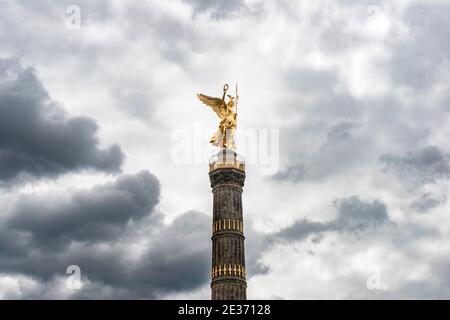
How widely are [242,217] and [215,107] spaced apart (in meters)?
15.0

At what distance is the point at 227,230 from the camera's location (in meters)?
75.9

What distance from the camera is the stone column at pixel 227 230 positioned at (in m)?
73.2

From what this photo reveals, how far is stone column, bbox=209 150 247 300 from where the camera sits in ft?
240

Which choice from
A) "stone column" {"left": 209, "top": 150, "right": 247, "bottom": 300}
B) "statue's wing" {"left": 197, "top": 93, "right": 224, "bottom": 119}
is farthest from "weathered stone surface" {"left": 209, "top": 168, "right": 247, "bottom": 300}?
"statue's wing" {"left": 197, "top": 93, "right": 224, "bottom": 119}

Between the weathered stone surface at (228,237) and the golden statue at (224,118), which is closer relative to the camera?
the weathered stone surface at (228,237)

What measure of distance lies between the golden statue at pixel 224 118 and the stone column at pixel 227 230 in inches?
58.6

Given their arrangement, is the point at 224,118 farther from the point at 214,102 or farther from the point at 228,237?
the point at 228,237

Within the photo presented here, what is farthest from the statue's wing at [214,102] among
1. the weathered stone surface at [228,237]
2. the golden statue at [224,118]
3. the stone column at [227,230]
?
the weathered stone surface at [228,237]

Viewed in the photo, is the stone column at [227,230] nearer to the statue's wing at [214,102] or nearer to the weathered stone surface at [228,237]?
the weathered stone surface at [228,237]

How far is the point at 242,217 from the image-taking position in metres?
77.9
